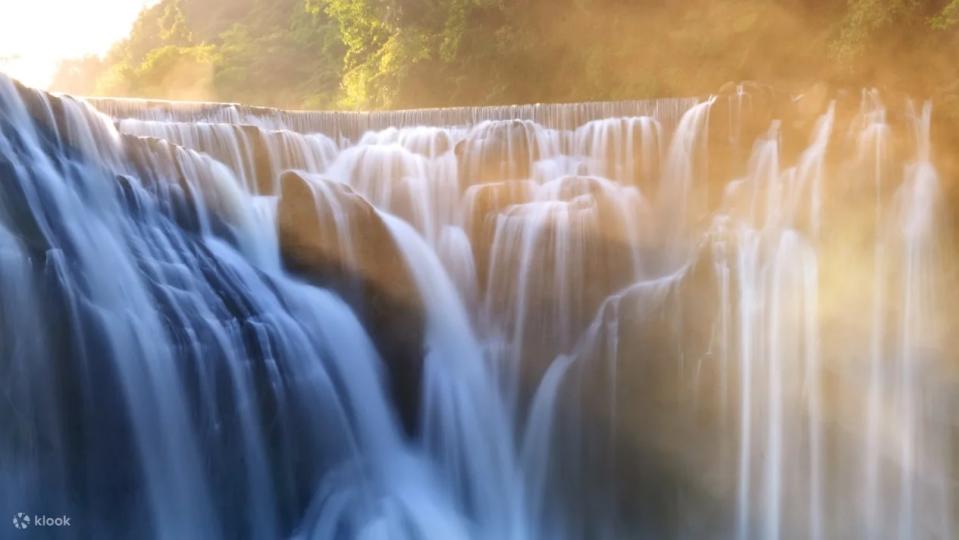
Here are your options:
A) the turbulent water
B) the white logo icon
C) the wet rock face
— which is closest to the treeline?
the turbulent water

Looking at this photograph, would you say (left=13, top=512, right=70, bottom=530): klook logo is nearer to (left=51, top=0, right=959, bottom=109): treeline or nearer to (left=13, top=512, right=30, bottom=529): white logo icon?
(left=13, top=512, right=30, bottom=529): white logo icon

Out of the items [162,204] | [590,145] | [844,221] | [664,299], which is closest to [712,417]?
[664,299]

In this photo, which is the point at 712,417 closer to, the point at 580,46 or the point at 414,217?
the point at 414,217

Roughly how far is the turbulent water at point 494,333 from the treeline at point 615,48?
2689 mm

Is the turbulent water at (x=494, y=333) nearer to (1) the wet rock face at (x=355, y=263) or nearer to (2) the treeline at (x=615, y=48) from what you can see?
(1) the wet rock face at (x=355, y=263)

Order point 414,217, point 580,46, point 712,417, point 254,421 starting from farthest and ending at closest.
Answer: point 580,46 → point 414,217 → point 712,417 → point 254,421

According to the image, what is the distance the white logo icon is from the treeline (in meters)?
12.5

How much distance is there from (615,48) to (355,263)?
10.7 metres

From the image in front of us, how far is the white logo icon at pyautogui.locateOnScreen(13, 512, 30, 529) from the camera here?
725 centimetres

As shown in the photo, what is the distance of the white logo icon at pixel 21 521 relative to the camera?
725 centimetres

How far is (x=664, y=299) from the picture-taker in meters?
11.6

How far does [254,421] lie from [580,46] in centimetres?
1414

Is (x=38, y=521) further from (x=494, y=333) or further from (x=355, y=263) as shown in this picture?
(x=494, y=333)

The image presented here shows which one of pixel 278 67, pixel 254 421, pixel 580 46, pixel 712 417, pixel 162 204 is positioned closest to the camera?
pixel 254 421
